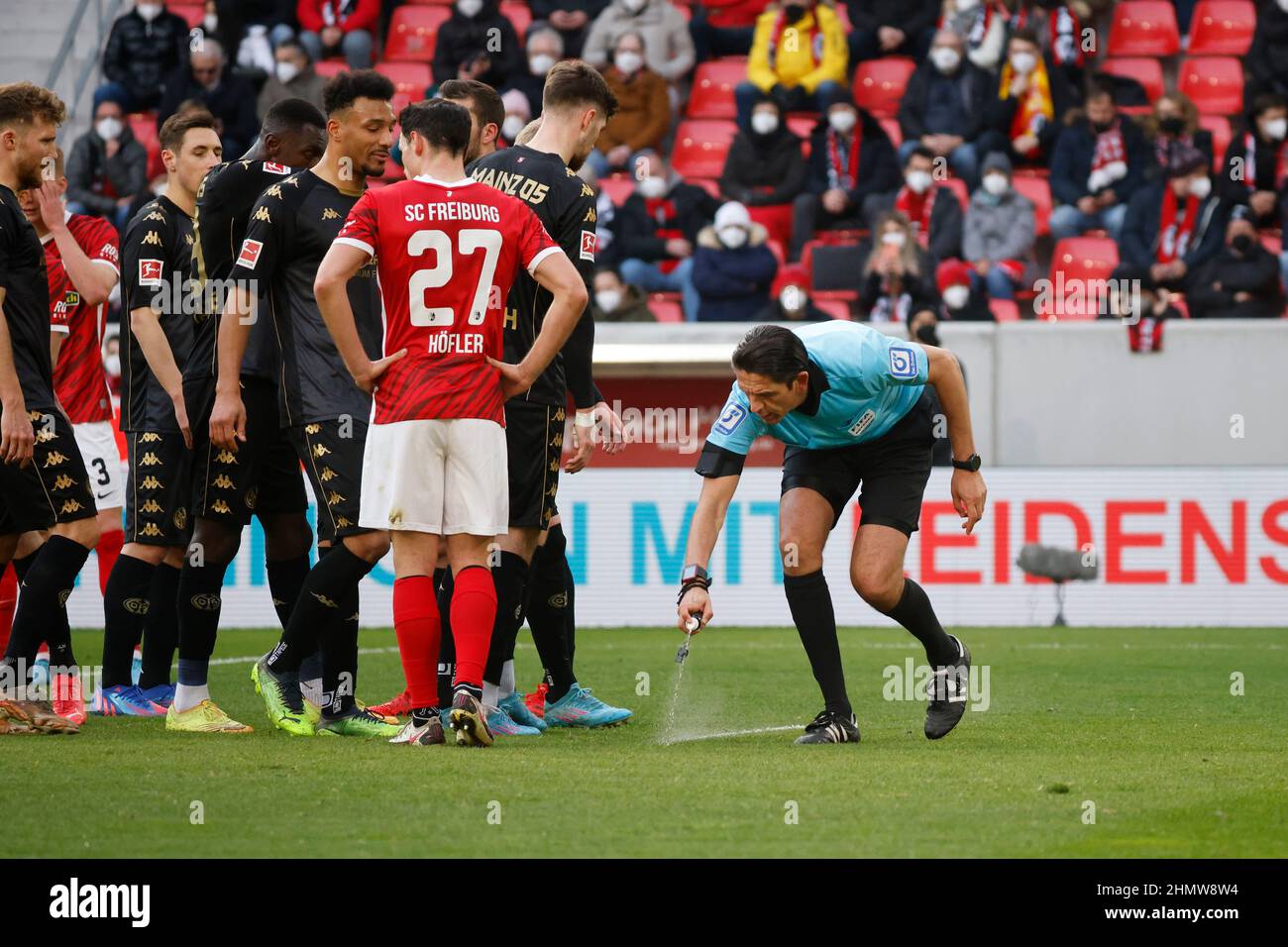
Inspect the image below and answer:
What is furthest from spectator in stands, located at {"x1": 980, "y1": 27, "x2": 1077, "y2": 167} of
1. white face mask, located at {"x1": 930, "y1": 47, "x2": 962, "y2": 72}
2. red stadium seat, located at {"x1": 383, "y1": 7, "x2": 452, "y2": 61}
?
red stadium seat, located at {"x1": 383, "y1": 7, "x2": 452, "y2": 61}

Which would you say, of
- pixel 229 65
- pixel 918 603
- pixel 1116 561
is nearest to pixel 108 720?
pixel 918 603

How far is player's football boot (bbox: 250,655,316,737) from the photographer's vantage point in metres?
6.59

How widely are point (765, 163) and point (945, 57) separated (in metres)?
2.01

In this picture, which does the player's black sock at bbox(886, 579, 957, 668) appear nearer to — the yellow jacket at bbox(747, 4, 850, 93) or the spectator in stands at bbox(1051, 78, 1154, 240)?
the spectator in stands at bbox(1051, 78, 1154, 240)

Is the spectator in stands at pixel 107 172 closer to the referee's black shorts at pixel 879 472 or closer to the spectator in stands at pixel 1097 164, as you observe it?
the spectator in stands at pixel 1097 164

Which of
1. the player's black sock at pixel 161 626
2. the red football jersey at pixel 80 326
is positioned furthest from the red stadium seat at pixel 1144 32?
the player's black sock at pixel 161 626

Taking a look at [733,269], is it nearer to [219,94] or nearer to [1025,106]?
[1025,106]

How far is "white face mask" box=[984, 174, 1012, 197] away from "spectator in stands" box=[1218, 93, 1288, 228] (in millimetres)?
1923

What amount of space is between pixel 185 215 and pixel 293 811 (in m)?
3.36

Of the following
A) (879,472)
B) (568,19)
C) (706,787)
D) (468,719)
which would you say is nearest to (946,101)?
(568,19)

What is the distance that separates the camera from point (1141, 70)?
18.3m

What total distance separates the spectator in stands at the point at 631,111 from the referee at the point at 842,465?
1109 centimetres
